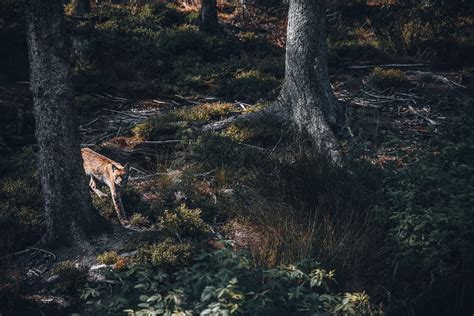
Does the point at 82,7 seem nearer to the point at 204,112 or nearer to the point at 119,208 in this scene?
the point at 204,112

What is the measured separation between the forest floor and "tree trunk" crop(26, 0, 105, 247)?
14.0 inches

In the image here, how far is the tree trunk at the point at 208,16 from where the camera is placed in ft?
63.0

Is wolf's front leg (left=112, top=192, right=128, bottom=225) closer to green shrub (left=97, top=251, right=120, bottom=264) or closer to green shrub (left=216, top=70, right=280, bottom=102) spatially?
green shrub (left=97, top=251, right=120, bottom=264)

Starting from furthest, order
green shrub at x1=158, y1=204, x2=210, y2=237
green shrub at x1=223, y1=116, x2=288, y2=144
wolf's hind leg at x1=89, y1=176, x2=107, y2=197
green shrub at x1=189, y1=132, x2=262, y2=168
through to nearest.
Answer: green shrub at x1=223, y1=116, x2=288, y2=144
green shrub at x1=189, y1=132, x2=262, y2=168
wolf's hind leg at x1=89, y1=176, x2=107, y2=197
green shrub at x1=158, y1=204, x2=210, y2=237

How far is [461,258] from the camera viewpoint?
8.45 metres

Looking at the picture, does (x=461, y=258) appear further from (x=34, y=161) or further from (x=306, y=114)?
(x=34, y=161)

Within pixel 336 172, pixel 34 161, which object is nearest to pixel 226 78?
pixel 34 161

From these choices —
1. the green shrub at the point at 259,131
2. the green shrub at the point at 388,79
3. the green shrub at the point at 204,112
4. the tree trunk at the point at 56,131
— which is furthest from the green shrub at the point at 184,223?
the green shrub at the point at 388,79

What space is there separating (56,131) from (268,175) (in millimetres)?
3215

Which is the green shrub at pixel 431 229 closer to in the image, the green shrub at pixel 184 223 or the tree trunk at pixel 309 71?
the green shrub at pixel 184 223

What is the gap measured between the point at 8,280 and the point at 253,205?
3416mm

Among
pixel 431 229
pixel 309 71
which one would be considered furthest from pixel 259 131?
pixel 431 229

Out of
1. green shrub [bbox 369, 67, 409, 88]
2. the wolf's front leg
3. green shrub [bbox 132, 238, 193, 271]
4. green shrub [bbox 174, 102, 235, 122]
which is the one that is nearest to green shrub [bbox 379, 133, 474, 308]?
green shrub [bbox 132, 238, 193, 271]

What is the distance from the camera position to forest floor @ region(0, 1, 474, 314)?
8.01 metres
